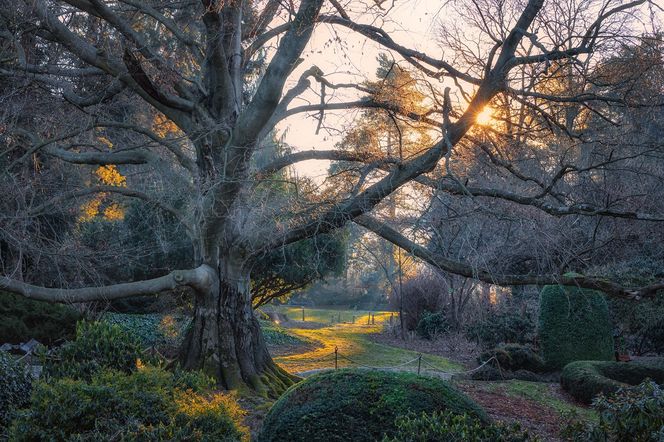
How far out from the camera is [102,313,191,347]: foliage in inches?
718

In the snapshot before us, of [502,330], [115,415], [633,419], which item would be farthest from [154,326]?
[633,419]

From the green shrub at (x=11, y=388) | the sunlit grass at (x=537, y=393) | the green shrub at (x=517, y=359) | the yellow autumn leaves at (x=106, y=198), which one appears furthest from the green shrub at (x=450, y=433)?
the green shrub at (x=517, y=359)

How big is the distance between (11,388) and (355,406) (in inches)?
154

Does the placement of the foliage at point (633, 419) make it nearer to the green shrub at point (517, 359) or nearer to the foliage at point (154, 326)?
the green shrub at point (517, 359)

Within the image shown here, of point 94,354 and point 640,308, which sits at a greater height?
point 640,308

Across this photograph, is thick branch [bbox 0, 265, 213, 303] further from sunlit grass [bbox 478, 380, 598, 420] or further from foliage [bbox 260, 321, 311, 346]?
foliage [bbox 260, 321, 311, 346]

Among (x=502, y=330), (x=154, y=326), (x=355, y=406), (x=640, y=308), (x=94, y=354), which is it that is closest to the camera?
(x=355, y=406)

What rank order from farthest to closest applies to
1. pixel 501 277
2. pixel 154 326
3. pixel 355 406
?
pixel 154 326, pixel 501 277, pixel 355 406

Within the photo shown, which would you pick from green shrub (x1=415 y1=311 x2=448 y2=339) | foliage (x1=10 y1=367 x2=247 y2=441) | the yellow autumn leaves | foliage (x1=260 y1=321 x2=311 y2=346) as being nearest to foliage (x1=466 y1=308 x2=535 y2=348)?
green shrub (x1=415 y1=311 x2=448 y2=339)

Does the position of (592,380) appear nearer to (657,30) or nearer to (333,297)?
(657,30)

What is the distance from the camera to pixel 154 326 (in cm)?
2070

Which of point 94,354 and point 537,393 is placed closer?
point 94,354

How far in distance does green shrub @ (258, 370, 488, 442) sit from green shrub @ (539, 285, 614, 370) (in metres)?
10.7

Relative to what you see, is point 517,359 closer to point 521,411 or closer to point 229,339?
point 521,411
